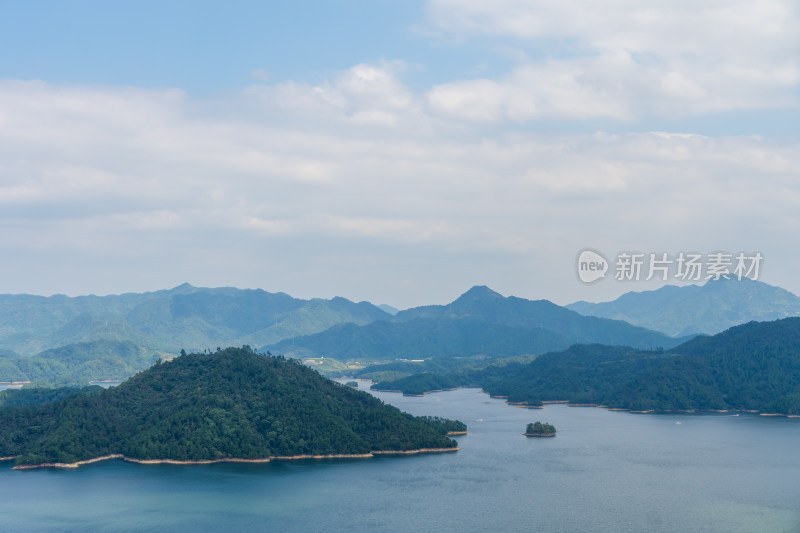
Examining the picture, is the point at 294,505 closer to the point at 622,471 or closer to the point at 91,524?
the point at 91,524

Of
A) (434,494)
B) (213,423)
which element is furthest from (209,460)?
(434,494)

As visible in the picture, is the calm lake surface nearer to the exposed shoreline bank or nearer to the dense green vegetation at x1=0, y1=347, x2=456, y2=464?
the exposed shoreline bank

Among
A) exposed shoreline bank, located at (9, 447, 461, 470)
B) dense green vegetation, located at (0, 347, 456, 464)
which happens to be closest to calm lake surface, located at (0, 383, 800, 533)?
exposed shoreline bank, located at (9, 447, 461, 470)

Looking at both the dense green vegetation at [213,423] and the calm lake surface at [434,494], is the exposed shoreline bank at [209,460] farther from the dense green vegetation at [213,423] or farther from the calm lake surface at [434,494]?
the calm lake surface at [434,494]

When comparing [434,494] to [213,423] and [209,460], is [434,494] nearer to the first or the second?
[209,460]

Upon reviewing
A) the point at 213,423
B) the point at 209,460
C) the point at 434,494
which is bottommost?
the point at 209,460

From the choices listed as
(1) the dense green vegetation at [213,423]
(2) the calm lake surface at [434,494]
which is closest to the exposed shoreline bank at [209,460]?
(1) the dense green vegetation at [213,423]
